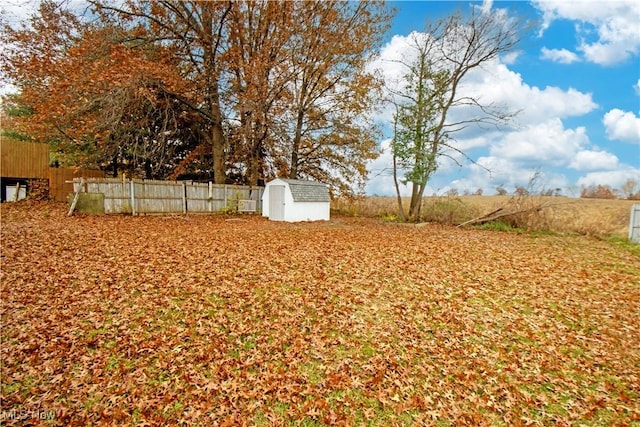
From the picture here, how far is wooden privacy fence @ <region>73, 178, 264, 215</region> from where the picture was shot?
42.9 feet

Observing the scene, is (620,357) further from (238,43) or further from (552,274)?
(238,43)

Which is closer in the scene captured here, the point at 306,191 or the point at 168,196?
the point at 168,196

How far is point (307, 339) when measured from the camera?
4.19m

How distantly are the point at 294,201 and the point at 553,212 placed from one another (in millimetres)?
11173

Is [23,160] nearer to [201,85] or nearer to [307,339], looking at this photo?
[201,85]

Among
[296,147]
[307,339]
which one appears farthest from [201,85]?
Answer: [307,339]

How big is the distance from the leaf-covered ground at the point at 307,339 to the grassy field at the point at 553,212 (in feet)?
21.3

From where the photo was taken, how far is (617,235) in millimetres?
12227

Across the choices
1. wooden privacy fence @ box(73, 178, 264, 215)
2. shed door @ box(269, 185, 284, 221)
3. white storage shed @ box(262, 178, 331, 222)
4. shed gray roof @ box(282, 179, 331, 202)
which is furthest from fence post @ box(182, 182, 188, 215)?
shed gray roof @ box(282, 179, 331, 202)

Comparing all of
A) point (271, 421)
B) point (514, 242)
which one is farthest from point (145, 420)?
point (514, 242)

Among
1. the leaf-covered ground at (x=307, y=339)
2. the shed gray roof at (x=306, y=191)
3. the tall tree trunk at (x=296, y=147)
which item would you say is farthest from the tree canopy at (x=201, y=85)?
the leaf-covered ground at (x=307, y=339)

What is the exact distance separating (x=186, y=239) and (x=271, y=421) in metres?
7.01

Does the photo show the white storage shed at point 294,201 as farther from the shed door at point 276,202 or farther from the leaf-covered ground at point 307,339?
the leaf-covered ground at point 307,339

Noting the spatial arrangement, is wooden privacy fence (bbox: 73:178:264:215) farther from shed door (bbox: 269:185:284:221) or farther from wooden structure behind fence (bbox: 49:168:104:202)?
wooden structure behind fence (bbox: 49:168:104:202)
